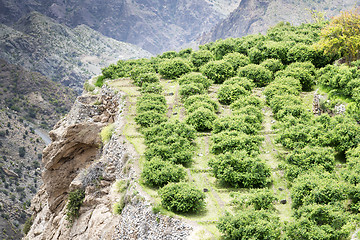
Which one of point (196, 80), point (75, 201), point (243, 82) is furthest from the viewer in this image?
point (196, 80)

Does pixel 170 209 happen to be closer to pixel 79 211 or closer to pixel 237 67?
pixel 79 211

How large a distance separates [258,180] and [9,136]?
85936mm

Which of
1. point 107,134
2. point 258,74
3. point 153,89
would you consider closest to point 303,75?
point 258,74

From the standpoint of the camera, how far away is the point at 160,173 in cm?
Answer: 2175

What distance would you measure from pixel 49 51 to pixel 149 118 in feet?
482

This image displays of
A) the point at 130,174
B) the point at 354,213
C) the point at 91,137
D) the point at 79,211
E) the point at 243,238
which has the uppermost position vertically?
the point at 354,213

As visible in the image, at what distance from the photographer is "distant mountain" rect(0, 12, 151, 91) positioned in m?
158

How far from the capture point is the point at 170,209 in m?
19.4

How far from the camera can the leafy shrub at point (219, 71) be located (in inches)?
1533

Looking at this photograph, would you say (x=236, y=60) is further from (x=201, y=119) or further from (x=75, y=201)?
(x=75, y=201)

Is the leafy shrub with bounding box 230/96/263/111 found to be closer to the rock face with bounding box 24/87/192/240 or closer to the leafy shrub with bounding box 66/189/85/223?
the rock face with bounding box 24/87/192/240

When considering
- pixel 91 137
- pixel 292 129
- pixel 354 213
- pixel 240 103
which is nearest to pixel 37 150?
pixel 91 137

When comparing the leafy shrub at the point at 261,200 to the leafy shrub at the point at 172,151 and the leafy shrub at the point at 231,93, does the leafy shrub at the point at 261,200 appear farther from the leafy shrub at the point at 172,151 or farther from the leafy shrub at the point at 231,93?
the leafy shrub at the point at 231,93

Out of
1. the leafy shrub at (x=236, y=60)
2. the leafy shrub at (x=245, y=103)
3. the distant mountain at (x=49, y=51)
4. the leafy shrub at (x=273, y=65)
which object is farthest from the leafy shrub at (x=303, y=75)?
the distant mountain at (x=49, y=51)
